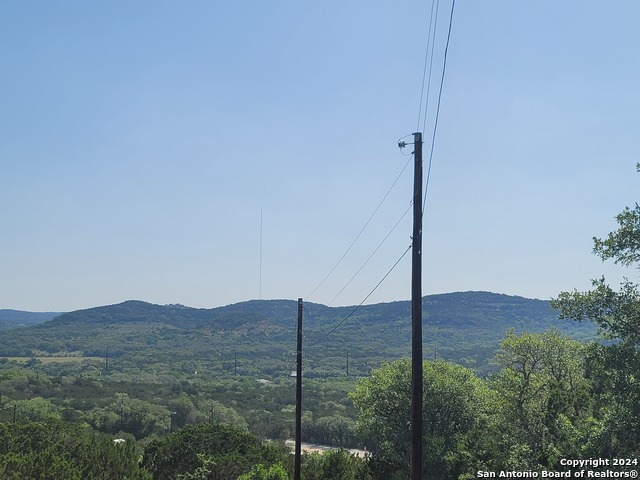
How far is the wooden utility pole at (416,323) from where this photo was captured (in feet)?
34.2

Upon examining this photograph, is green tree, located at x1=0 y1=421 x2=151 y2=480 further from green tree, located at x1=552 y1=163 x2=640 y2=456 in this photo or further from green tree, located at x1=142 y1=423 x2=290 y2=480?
green tree, located at x1=552 y1=163 x2=640 y2=456

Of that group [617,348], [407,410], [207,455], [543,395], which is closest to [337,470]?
[407,410]

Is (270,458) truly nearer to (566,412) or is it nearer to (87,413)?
(566,412)

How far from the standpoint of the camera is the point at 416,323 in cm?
1055

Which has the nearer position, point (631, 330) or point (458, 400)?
point (631, 330)

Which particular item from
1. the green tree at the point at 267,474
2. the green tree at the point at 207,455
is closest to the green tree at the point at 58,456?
the green tree at the point at 207,455

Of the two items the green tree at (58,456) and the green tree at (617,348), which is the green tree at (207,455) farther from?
the green tree at (617,348)

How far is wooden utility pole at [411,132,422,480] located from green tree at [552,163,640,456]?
6712 millimetres

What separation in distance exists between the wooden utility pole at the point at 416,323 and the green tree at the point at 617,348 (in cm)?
671

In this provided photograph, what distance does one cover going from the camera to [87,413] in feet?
268

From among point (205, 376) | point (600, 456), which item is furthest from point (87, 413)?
point (205, 376)

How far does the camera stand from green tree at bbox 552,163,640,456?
1387 centimetres

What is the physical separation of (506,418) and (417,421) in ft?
54.0

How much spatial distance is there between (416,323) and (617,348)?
735 cm
